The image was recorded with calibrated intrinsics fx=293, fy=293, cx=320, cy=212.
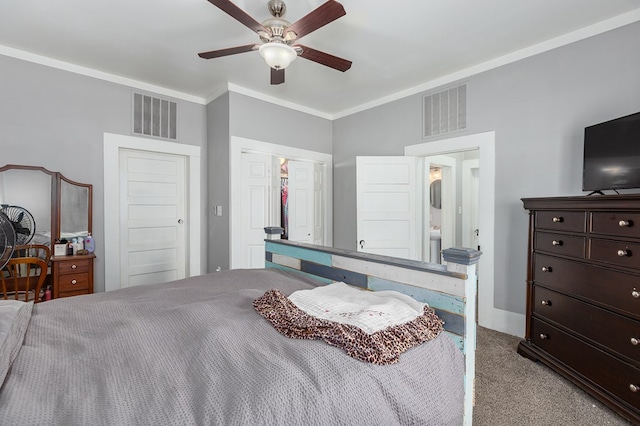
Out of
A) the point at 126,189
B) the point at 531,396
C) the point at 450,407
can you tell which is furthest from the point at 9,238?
the point at 531,396

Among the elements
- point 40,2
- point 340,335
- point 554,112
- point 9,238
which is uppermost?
point 40,2

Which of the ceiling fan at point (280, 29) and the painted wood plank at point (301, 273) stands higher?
the ceiling fan at point (280, 29)

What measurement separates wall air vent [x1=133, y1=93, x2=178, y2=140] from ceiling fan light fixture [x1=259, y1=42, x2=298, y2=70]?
87.0 inches

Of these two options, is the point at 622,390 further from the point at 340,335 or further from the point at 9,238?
the point at 9,238

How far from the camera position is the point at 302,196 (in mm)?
4258

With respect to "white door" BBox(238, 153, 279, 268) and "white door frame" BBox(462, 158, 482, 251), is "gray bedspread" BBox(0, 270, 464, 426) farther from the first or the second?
"white door frame" BBox(462, 158, 482, 251)

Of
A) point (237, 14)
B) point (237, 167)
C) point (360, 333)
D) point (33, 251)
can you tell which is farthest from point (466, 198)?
point (33, 251)

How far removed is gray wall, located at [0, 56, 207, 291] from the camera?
107 inches

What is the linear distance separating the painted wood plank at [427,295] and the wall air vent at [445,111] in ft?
7.95

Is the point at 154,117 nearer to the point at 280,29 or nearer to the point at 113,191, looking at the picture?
the point at 113,191

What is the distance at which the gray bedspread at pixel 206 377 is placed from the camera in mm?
692

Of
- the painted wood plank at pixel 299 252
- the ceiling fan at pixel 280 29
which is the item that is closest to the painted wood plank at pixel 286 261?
the painted wood plank at pixel 299 252

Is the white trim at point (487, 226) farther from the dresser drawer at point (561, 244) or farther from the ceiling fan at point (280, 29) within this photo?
the ceiling fan at point (280, 29)

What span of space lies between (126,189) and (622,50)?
188 inches
